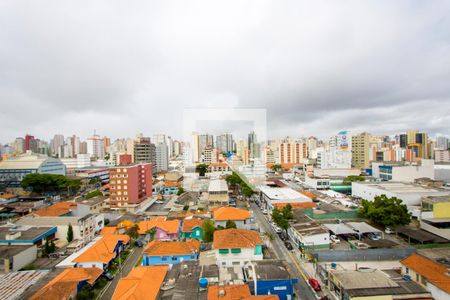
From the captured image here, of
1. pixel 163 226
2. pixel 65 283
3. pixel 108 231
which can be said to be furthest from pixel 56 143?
pixel 65 283

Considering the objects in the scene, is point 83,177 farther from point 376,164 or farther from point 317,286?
point 376,164

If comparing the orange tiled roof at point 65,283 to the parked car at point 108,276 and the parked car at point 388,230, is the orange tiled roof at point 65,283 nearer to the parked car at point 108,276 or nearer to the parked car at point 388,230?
the parked car at point 108,276

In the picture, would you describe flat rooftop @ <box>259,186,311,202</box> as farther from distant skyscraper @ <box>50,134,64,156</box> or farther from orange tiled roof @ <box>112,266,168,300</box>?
distant skyscraper @ <box>50,134,64,156</box>

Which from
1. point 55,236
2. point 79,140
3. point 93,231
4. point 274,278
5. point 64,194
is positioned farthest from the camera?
point 79,140

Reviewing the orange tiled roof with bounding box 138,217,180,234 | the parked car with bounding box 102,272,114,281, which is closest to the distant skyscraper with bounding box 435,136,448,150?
the orange tiled roof with bounding box 138,217,180,234

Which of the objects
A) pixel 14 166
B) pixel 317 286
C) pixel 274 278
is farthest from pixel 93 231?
pixel 14 166

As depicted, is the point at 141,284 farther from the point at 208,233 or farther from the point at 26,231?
the point at 26,231
